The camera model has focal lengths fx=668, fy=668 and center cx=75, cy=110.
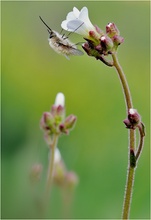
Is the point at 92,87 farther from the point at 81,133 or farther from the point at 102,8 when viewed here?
the point at 102,8

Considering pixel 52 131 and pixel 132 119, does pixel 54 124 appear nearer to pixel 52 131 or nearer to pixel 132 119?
pixel 52 131

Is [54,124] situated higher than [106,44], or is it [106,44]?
[106,44]

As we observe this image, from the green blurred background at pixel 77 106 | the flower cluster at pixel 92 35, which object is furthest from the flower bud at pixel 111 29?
the green blurred background at pixel 77 106

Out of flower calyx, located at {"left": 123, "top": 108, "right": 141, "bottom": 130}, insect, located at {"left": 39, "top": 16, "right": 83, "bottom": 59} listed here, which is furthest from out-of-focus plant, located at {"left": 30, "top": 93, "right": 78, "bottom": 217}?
flower calyx, located at {"left": 123, "top": 108, "right": 141, "bottom": 130}

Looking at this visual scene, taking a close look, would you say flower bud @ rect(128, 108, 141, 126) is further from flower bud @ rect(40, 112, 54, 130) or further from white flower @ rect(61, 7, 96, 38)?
flower bud @ rect(40, 112, 54, 130)

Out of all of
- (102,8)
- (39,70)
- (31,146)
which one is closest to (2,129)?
(31,146)

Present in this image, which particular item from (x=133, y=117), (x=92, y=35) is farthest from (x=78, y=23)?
(x=133, y=117)
